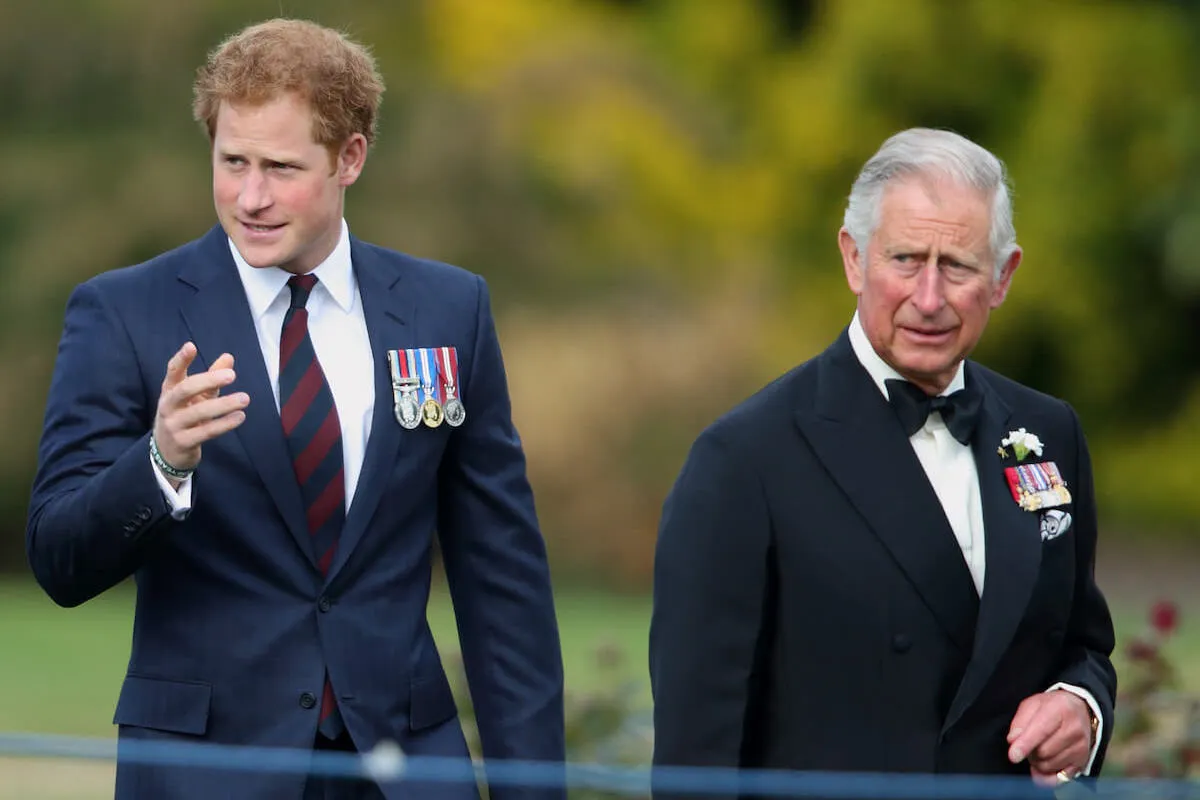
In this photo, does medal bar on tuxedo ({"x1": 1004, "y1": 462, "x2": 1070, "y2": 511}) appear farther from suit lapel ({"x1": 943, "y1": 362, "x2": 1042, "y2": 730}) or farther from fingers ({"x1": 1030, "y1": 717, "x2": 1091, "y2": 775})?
fingers ({"x1": 1030, "y1": 717, "x2": 1091, "y2": 775})

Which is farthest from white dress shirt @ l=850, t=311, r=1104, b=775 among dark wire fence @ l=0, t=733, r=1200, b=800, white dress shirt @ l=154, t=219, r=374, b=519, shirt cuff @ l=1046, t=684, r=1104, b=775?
white dress shirt @ l=154, t=219, r=374, b=519

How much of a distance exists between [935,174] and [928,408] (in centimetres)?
39

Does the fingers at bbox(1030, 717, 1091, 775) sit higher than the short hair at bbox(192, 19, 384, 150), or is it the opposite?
the short hair at bbox(192, 19, 384, 150)

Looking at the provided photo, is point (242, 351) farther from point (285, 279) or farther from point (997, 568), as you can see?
point (997, 568)

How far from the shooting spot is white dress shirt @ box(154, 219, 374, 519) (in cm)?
367

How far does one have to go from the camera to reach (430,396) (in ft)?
12.2

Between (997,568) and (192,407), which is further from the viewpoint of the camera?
(997,568)

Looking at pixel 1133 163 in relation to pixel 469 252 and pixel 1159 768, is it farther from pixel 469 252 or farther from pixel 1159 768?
pixel 1159 768

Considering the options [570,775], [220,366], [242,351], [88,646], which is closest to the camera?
[570,775]

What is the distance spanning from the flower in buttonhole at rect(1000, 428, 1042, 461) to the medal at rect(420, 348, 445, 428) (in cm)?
98

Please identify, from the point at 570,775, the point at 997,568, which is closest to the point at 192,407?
the point at 570,775

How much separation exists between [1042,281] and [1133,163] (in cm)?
135

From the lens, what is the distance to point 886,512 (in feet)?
11.2

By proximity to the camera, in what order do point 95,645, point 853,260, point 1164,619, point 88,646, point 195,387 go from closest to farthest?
1. point 195,387
2. point 853,260
3. point 1164,619
4. point 88,646
5. point 95,645
